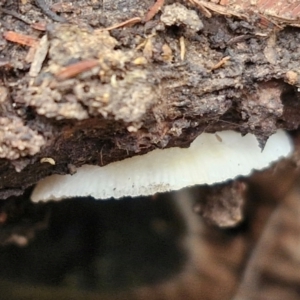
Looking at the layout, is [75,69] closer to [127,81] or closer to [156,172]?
[127,81]

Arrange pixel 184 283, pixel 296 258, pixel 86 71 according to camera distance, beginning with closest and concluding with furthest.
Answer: pixel 86 71, pixel 296 258, pixel 184 283

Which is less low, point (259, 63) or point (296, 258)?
point (259, 63)

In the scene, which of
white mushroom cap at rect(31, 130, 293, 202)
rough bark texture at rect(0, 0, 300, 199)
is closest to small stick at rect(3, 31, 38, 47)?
rough bark texture at rect(0, 0, 300, 199)

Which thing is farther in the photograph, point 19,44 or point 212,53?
point 212,53

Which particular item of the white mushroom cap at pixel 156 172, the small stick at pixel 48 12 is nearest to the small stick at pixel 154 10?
the small stick at pixel 48 12

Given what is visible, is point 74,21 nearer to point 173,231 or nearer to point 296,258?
point 173,231

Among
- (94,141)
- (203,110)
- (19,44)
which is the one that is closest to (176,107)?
(203,110)

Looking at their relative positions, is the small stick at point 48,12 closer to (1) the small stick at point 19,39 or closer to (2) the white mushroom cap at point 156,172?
(1) the small stick at point 19,39

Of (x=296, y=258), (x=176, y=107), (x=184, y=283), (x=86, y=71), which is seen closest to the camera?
(x=86, y=71)
